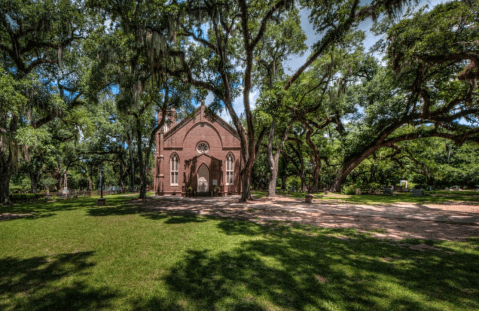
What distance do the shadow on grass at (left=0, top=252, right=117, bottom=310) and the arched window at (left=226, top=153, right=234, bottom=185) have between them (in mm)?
20205

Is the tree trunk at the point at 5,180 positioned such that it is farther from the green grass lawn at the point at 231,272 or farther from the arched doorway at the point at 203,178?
the arched doorway at the point at 203,178

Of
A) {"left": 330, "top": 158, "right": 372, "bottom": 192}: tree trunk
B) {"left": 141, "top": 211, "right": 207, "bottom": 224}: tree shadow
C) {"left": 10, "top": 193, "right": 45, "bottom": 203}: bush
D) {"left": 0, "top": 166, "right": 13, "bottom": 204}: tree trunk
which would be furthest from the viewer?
{"left": 330, "top": 158, "right": 372, "bottom": 192}: tree trunk

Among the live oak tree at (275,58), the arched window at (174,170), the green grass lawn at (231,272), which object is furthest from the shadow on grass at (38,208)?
the live oak tree at (275,58)

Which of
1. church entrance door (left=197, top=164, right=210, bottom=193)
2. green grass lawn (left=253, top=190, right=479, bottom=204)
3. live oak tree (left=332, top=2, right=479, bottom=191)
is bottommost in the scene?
green grass lawn (left=253, top=190, right=479, bottom=204)

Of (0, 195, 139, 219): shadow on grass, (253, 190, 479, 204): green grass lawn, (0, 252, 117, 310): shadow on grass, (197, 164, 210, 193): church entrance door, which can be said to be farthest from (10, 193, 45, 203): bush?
(253, 190, 479, 204): green grass lawn

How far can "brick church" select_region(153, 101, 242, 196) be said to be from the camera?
24047 millimetres

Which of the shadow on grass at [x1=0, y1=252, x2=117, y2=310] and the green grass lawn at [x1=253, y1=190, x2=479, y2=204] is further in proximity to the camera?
the green grass lawn at [x1=253, y1=190, x2=479, y2=204]

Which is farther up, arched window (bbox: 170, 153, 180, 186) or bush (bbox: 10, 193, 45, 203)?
arched window (bbox: 170, 153, 180, 186)

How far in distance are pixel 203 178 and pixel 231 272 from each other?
20775 millimetres

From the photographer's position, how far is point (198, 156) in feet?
78.6

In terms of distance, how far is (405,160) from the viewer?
2816cm

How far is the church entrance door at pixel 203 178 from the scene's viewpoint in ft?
79.5

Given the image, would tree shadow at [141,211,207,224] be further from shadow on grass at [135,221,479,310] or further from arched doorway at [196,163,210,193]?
arched doorway at [196,163,210,193]

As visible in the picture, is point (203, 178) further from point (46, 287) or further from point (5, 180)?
point (46, 287)
